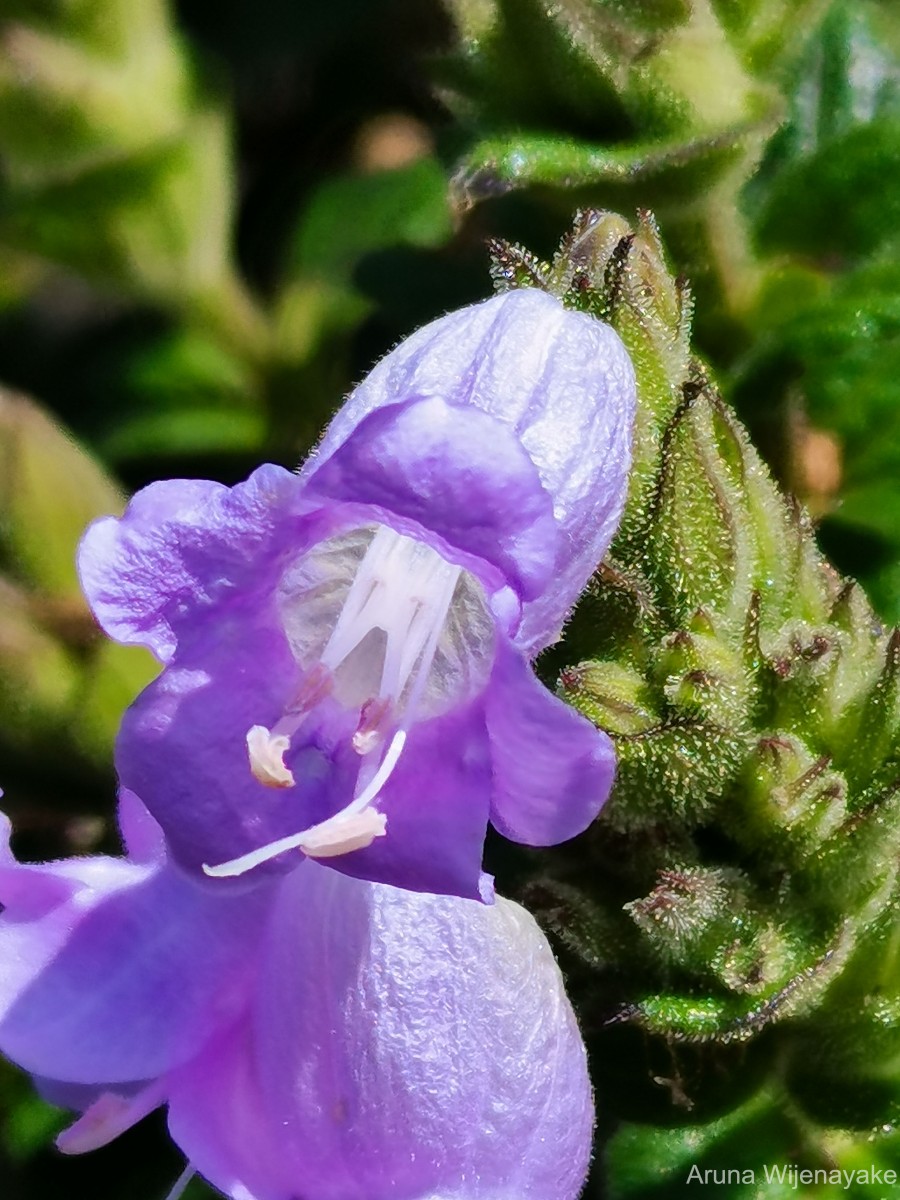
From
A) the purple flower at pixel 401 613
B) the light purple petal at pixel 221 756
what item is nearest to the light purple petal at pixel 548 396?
the purple flower at pixel 401 613

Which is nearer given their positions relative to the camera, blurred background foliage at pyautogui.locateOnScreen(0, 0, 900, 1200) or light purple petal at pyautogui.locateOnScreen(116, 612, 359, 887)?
light purple petal at pyautogui.locateOnScreen(116, 612, 359, 887)

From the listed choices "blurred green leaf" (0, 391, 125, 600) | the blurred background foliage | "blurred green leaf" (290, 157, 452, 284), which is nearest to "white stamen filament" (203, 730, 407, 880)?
the blurred background foliage

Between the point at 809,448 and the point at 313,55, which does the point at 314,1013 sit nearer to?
the point at 809,448

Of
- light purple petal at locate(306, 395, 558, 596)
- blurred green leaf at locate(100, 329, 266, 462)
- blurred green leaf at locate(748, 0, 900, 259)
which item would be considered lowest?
blurred green leaf at locate(100, 329, 266, 462)

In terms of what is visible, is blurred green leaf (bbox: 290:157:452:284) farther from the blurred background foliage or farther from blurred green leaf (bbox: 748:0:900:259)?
blurred green leaf (bbox: 748:0:900:259)

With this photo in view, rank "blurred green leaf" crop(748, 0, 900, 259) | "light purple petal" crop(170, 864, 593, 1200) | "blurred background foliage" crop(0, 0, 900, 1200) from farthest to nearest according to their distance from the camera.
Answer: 1. "blurred green leaf" crop(748, 0, 900, 259)
2. "blurred background foliage" crop(0, 0, 900, 1200)
3. "light purple petal" crop(170, 864, 593, 1200)

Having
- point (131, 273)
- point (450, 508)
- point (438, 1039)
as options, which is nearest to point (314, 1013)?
point (438, 1039)

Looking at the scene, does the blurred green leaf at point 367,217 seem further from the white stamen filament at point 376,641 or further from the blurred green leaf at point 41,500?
the white stamen filament at point 376,641
